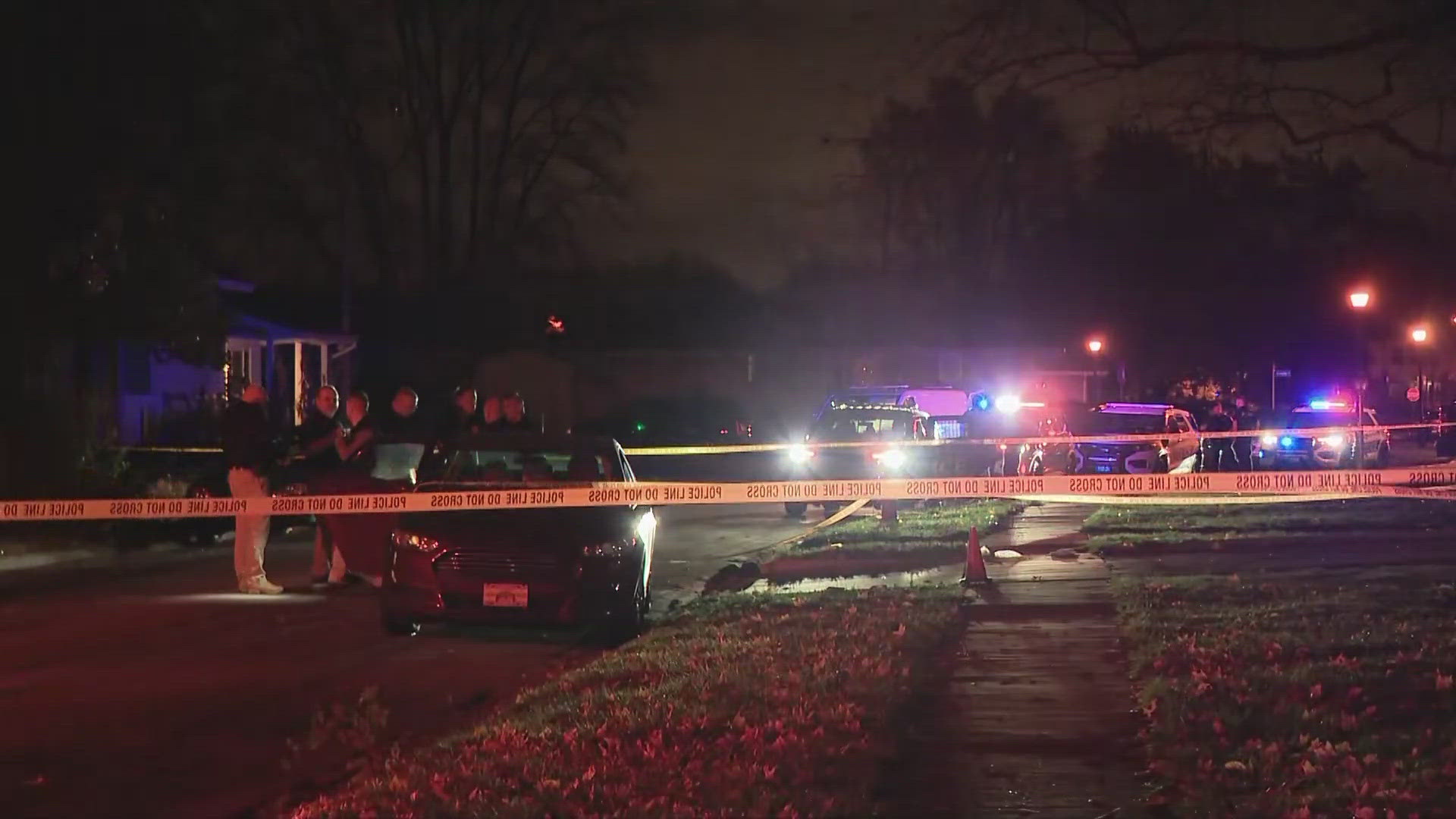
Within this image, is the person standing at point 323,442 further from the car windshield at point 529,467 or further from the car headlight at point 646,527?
the car headlight at point 646,527

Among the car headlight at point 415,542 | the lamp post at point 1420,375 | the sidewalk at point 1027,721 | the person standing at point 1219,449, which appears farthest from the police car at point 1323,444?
the car headlight at point 415,542

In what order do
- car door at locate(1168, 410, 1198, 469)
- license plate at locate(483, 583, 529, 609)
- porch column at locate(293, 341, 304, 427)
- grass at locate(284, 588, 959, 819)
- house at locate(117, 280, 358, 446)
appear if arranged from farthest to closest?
1. porch column at locate(293, 341, 304, 427)
2. house at locate(117, 280, 358, 446)
3. car door at locate(1168, 410, 1198, 469)
4. license plate at locate(483, 583, 529, 609)
5. grass at locate(284, 588, 959, 819)

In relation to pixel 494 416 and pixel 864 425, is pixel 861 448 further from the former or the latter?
pixel 494 416

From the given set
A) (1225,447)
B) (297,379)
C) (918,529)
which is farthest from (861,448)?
(297,379)

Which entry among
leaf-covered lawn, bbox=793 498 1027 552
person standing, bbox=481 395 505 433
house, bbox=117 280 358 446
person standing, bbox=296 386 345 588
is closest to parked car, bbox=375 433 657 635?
person standing, bbox=296 386 345 588

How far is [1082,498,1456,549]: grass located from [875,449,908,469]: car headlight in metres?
2.55

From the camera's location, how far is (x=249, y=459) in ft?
42.7

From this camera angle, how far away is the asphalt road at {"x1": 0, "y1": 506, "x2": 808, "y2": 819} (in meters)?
7.08

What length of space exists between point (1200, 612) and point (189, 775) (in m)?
6.96

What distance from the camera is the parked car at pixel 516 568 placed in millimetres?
10406

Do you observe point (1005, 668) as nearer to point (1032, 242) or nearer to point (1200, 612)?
point (1200, 612)

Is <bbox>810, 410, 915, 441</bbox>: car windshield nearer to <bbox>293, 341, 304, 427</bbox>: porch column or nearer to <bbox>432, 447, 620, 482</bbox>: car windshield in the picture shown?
<bbox>432, 447, 620, 482</bbox>: car windshield

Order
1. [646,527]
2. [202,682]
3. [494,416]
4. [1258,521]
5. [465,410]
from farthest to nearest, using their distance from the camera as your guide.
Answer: [1258,521] → [465,410] → [494,416] → [646,527] → [202,682]

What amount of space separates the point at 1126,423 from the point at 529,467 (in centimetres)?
1707
